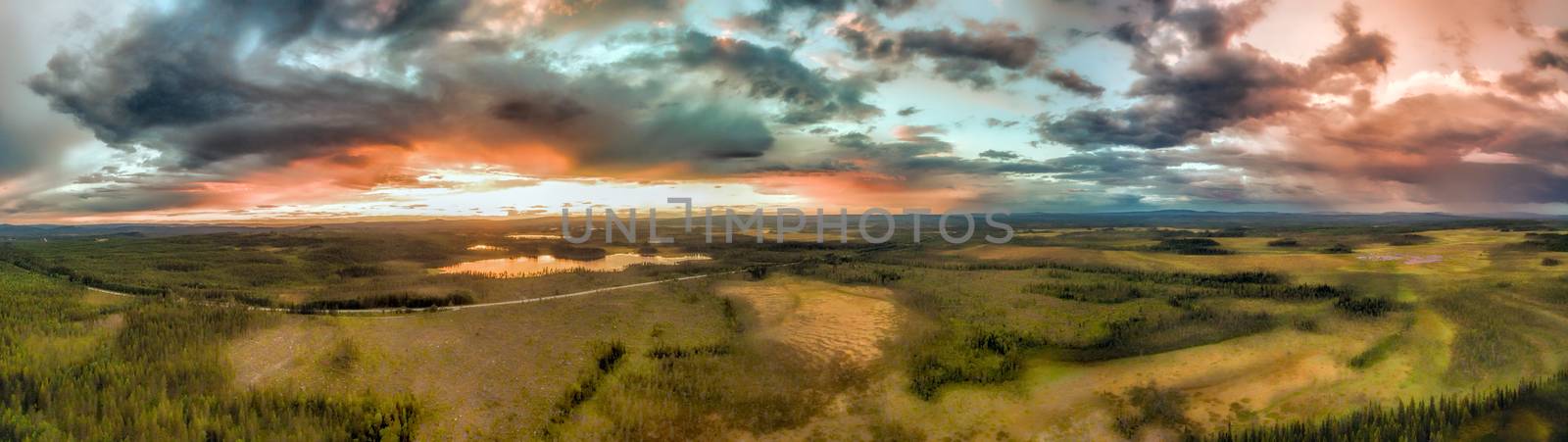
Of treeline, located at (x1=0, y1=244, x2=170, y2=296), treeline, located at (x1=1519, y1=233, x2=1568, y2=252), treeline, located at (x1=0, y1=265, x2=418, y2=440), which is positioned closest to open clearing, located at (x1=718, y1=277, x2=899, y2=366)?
treeline, located at (x1=0, y1=265, x2=418, y2=440)

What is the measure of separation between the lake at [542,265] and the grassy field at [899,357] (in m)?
17.3

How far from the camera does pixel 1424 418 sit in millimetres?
20672

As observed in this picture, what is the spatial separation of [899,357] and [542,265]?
58500 millimetres

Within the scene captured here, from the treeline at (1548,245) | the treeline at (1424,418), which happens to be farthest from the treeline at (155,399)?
the treeline at (1548,245)

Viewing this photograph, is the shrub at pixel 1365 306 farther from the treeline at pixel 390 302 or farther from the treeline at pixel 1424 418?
the treeline at pixel 390 302

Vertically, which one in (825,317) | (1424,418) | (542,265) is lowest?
(1424,418)

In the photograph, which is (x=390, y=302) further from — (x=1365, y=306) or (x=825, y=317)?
(x=1365, y=306)

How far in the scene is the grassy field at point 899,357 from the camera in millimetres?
23250

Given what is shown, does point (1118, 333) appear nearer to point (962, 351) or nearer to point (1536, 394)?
point (962, 351)

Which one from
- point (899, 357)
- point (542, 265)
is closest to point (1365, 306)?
point (899, 357)

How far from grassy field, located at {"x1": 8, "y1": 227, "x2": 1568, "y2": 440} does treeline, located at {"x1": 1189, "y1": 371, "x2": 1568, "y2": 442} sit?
0.65ft

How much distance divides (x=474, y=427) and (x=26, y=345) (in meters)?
20.7

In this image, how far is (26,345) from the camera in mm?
23922

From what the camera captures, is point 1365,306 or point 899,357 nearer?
point 899,357
